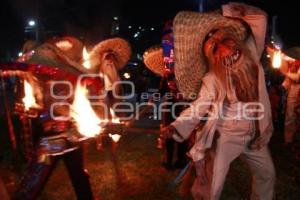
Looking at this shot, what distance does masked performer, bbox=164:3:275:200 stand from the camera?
4.15 m

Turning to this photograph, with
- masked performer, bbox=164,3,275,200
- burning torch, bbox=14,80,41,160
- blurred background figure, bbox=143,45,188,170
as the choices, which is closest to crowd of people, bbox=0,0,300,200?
masked performer, bbox=164,3,275,200

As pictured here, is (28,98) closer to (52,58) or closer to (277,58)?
(52,58)

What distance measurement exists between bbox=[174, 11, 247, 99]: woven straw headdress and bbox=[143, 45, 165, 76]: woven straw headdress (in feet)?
8.26

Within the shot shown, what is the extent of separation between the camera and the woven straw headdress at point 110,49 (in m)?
7.81

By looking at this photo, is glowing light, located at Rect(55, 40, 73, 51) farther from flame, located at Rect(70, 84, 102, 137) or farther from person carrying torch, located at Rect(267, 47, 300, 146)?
person carrying torch, located at Rect(267, 47, 300, 146)

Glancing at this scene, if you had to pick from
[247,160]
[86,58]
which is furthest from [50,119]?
[86,58]

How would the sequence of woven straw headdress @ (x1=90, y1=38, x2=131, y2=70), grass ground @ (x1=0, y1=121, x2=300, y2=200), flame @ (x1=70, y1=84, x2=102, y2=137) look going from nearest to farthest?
flame @ (x1=70, y1=84, x2=102, y2=137) → grass ground @ (x1=0, y1=121, x2=300, y2=200) → woven straw headdress @ (x1=90, y1=38, x2=131, y2=70)

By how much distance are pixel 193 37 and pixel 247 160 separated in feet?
4.99

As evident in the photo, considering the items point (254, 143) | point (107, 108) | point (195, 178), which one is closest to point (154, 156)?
point (107, 108)

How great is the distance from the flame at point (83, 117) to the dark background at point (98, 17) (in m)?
11.2

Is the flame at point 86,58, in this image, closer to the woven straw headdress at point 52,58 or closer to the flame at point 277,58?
the woven straw headdress at point 52,58

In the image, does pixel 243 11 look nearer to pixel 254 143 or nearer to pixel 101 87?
pixel 254 143

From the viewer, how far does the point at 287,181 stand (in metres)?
6.23

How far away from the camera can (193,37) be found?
168 inches
